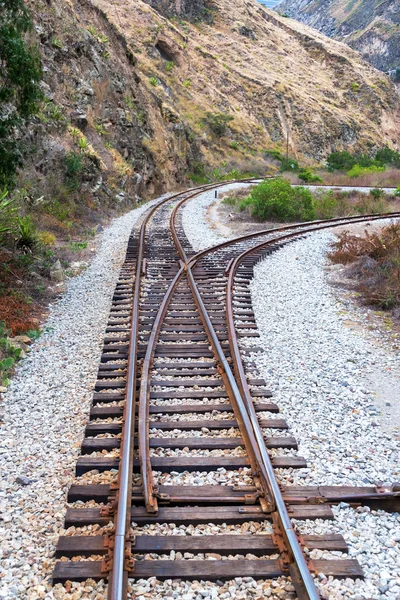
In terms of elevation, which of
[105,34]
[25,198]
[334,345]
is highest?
[105,34]

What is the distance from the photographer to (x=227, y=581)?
327 cm

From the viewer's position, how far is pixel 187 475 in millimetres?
4281

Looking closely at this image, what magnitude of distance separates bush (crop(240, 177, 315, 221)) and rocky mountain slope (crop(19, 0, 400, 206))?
699 centimetres

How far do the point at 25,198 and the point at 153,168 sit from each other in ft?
60.3

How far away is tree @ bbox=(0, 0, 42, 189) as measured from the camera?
313 inches

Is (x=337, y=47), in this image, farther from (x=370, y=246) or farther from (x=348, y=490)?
(x=348, y=490)

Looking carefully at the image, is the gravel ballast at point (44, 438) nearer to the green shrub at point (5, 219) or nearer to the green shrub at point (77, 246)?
the green shrub at point (5, 219)

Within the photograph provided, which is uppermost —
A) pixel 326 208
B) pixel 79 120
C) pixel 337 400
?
pixel 79 120

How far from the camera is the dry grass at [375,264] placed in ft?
31.4

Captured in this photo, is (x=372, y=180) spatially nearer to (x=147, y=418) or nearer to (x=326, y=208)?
(x=326, y=208)

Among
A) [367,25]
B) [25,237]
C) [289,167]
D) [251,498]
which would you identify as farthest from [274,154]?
[367,25]

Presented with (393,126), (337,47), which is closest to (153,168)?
(393,126)

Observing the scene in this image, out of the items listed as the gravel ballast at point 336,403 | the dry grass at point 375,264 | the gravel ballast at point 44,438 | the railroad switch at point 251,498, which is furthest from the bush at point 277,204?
the railroad switch at point 251,498

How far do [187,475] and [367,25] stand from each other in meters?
172
